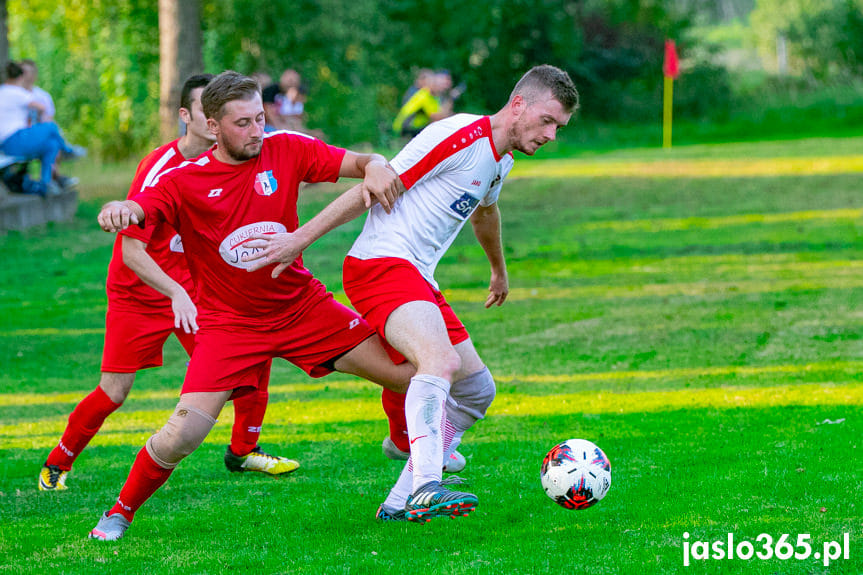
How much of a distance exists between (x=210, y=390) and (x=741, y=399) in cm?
386

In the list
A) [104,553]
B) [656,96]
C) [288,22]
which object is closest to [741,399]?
[104,553]

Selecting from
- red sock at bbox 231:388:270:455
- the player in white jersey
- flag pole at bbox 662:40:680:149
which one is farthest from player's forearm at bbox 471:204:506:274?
flag pole at bbox 662:40:680:149

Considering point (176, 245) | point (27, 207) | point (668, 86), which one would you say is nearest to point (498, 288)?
point (176, 245)

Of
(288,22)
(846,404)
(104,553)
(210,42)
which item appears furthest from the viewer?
(288,22)

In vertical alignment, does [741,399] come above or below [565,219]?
below

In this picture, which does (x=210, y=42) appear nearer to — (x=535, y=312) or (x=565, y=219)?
(x=565, y=219)

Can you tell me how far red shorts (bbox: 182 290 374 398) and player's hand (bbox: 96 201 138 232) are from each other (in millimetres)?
706

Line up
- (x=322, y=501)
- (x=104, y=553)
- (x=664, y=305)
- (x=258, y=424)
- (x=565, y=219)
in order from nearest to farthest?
(x=104, y=553), (x=322, y=501), (x=258, y=424), (x=664, y=305), (x=565, y=219)

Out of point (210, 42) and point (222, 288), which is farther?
point (210, 42)

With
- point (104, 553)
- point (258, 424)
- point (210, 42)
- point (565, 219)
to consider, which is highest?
point (210, 42)

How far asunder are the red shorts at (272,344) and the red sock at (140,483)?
0.37 m

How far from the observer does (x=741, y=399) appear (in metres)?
7.59

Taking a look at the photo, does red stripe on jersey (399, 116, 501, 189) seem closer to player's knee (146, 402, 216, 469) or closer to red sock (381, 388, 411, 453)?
red sock (381, 388, 411, 453)

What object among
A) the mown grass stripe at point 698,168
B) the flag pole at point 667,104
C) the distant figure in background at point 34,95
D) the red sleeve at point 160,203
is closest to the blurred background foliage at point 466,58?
the flag pole at point 667,104
